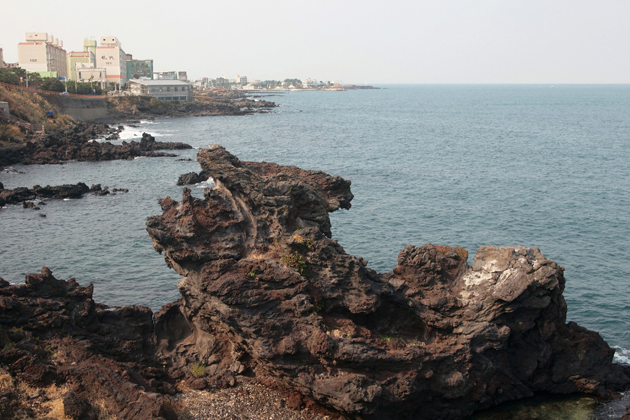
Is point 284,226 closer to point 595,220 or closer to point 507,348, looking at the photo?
point 507,348

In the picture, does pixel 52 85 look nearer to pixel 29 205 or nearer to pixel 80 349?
pixel 29 205

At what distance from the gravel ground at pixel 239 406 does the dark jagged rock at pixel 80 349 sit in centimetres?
137

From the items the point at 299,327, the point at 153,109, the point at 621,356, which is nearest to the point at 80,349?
the point at 299,327

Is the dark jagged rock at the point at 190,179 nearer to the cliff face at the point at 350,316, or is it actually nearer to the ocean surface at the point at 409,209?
the ocean surface at the point at 409,209

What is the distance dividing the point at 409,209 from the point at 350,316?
37548 mm

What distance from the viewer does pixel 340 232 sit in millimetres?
51781

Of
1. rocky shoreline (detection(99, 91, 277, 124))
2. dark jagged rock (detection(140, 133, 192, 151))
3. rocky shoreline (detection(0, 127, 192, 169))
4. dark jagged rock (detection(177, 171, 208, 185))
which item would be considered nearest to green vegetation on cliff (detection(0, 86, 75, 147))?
rocky shoreline (detection(0, 127, 192, 169))

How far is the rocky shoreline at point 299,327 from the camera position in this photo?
21656 millimetres

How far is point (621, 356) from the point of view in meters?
30.6

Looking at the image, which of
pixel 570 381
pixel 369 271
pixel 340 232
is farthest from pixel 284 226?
pixel 340 232

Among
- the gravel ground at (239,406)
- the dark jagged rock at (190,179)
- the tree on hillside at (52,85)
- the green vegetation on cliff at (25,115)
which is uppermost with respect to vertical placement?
the tree on hillside at (52,85)

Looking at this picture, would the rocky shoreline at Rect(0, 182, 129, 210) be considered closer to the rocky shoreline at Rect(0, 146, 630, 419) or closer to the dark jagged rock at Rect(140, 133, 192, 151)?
the dark jagged rock at Rect(140, 133, 192, 151)

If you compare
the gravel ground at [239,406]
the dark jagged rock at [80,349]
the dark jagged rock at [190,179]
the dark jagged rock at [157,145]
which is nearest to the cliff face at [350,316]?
the gravel ground at [239,406]

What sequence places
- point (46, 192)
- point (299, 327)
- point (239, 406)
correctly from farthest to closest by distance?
1. point (46, 192)
2. point (299, 327)
3. point (239, 406)
